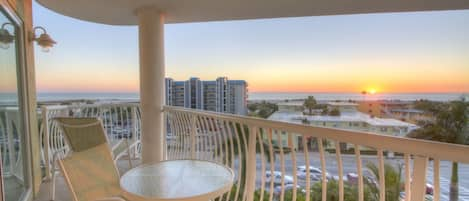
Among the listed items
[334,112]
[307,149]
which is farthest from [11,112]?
[334,112]

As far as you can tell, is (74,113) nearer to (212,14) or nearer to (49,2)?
(49,2)

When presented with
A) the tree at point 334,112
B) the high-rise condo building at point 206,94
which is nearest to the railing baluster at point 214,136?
the high-rise condo building at point 206,94

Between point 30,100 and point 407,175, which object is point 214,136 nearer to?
point 407,175

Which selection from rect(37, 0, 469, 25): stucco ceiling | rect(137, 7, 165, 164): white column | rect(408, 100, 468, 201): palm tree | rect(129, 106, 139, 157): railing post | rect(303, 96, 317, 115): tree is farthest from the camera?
rect(129, 106, 139, 157): railing post

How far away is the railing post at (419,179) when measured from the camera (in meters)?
0.87

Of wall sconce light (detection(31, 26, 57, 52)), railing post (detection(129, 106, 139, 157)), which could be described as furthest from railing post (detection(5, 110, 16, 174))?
railing post (detection(129, 106, 139, 157))

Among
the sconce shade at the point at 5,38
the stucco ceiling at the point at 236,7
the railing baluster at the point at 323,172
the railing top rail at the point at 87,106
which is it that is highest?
the stucco ceiling at the point at 236,7

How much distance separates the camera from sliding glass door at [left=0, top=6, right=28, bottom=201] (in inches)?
86.4

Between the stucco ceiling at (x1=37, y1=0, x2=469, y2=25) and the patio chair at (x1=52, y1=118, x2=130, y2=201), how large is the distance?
5.40 feet

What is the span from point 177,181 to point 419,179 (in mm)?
1306

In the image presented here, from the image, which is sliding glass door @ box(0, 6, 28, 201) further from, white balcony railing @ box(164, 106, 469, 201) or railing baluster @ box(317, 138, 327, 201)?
railing baluster @ box(317, 138, 327, 201)

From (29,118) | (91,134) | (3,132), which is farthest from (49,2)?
(91,134)

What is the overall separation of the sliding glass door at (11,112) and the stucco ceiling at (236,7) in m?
0.76

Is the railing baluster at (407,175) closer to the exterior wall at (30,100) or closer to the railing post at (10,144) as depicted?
the railing post at (10,144)
